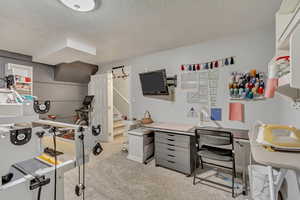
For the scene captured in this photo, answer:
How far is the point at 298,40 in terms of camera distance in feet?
1.66

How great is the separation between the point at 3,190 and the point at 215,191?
7.28 feet

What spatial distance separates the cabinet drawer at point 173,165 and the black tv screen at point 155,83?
134 centimetres

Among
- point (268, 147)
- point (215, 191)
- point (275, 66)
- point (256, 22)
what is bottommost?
point (215, 191)

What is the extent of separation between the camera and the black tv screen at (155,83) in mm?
2813

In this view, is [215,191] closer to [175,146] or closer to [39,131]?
[175,146]

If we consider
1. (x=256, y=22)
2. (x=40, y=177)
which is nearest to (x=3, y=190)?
(x=40, y=177)

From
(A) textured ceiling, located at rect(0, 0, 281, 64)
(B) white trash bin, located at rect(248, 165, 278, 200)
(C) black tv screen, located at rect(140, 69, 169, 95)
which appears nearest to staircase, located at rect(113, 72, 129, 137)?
(C) black tv screen, located at rect(140, 69, 169, 95)

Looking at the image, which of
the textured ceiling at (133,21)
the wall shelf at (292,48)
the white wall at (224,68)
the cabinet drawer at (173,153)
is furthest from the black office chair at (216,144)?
the textured ceiling at (133,21)

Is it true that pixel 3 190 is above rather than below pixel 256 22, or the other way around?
below

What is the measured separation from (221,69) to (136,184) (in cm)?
248

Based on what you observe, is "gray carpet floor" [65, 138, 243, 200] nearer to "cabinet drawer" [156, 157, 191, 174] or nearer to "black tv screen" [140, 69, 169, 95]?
"cabinet drawer" [156, 157, 191, 174]

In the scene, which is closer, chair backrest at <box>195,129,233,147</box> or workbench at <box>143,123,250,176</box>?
chair backrest at <box>195,129,233,147</box>

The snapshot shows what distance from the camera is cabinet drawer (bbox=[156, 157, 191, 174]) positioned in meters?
2.26

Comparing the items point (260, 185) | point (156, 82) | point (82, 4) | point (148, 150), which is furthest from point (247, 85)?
point (82, 4)
